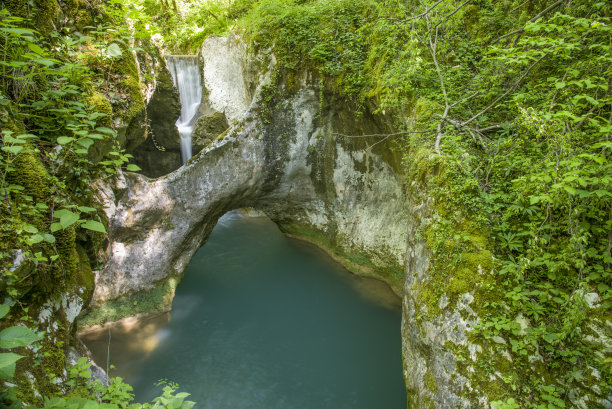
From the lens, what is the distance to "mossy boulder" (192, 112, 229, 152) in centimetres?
1006

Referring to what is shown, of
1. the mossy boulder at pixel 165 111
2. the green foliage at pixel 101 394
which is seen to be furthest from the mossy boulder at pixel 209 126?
the green foliage at pixel 101 394

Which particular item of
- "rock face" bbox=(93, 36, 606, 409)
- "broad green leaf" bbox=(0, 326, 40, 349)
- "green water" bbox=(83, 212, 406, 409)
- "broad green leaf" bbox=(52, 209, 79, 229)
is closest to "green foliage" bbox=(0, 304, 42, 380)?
"broad green leaf" bbox=(0, 326, 40, 349)

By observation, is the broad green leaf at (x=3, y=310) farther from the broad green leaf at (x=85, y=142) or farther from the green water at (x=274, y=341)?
the green water at (x=274, y=341)

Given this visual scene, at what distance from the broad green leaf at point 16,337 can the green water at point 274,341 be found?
4.66 m

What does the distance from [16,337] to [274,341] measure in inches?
224

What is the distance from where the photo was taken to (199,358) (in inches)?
244

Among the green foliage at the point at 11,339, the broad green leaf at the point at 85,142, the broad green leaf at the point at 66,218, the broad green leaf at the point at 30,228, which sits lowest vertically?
the green foliage at the point at 11,339

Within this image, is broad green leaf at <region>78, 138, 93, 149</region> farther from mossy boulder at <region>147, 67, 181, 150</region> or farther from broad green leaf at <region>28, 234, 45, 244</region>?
mossy boulder at <region>147, 67, 181, 150</region>

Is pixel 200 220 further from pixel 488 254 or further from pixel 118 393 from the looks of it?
pixel 488 254

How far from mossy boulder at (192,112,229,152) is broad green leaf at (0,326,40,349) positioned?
29.8ft

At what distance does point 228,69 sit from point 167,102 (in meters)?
2.27

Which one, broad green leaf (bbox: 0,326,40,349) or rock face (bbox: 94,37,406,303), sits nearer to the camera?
broad green leaf (bbox: 0,326,40,349)

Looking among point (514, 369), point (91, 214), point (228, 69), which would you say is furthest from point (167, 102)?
point (514, 369)

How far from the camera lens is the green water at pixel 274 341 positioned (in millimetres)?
5578
